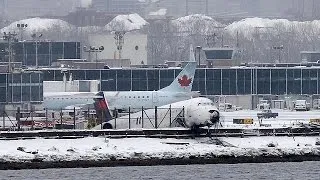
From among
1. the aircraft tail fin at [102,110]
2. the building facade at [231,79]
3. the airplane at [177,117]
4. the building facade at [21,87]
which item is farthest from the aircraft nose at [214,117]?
the building facade at [231,79]

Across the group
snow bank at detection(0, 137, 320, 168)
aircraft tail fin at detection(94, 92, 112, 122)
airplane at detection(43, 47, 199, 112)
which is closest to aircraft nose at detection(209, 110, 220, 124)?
snow bank at detection(0, 137, 320, 168)

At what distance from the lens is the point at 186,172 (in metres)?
78.4

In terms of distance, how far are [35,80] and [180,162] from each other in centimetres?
5457

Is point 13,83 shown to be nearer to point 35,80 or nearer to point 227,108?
point 35,80

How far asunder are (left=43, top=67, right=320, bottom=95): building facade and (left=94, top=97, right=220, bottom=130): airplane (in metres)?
58.1

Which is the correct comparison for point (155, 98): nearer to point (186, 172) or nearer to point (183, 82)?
point (183, 82)

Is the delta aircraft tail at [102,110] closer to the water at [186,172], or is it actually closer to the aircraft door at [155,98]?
the aircraft door at [155,98]

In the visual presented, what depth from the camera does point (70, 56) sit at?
614 feet

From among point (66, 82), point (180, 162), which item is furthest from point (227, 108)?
point (180, 162)

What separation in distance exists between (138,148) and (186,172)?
8322 mm

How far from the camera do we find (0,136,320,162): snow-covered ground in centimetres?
8331

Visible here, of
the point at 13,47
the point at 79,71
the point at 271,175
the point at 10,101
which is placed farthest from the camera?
the point at 13,47

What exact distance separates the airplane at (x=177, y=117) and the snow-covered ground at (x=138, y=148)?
289 cm

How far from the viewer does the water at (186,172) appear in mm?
75000
